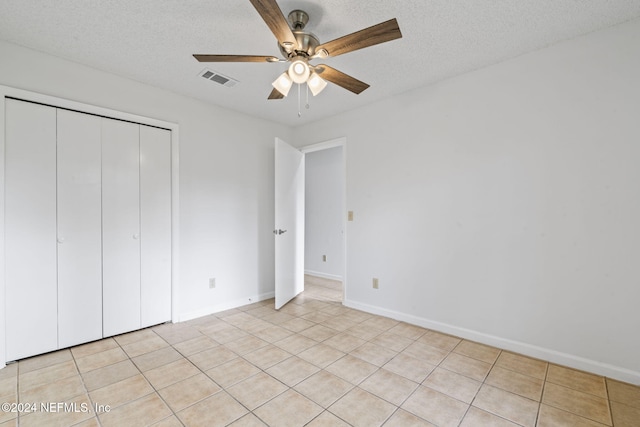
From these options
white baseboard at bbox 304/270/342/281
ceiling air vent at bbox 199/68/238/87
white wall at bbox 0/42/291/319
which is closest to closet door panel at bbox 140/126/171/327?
white wall at bbox 0/42/291/319

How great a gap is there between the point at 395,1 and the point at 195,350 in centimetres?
300

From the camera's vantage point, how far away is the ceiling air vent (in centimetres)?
259

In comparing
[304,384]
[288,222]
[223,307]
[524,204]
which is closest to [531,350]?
[524,204]

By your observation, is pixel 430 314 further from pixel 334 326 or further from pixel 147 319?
pixel 147 319

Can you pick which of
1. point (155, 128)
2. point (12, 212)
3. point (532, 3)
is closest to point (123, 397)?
point (12, 212)

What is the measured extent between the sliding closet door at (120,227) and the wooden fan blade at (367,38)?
2.16 metres

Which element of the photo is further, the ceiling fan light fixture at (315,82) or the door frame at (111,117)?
the door frame at (111,117)

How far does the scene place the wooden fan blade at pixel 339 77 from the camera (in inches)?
75.3

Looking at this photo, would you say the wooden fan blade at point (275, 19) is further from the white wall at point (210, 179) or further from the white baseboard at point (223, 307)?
the white baseboard at point (223, 307)

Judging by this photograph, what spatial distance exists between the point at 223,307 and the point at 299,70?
2.82m

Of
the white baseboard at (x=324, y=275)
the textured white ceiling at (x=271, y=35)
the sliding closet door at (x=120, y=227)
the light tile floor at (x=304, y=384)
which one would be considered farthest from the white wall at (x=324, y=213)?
the sliding closet door at (x=120, y=227)

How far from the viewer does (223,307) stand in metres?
3.43

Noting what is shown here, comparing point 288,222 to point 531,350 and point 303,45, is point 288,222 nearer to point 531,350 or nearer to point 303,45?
point 303,45

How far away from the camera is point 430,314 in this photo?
2.88 meters
